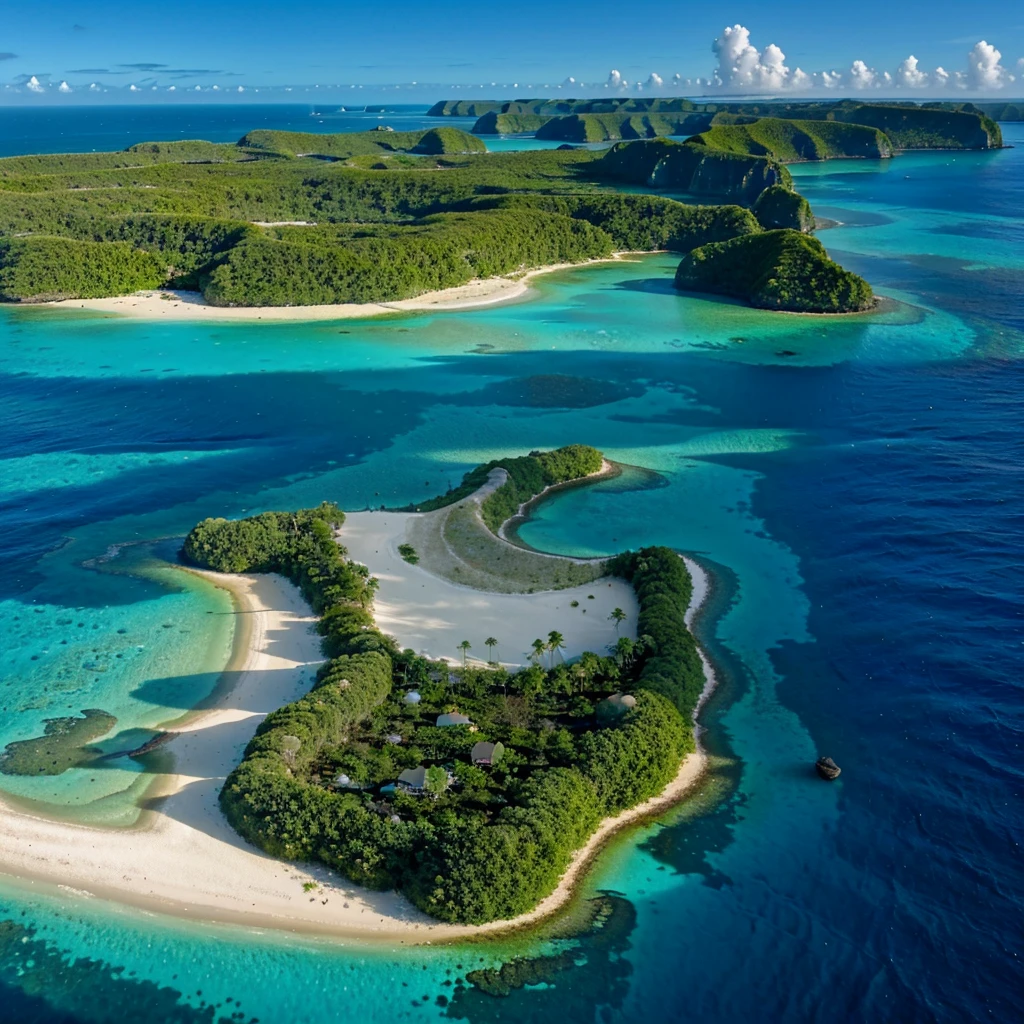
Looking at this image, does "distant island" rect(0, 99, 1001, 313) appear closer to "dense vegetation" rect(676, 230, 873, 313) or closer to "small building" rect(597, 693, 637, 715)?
"dense vegetation" rect(676, 230, 873, 313)

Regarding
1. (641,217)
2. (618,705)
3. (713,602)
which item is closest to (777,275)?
(641,217)

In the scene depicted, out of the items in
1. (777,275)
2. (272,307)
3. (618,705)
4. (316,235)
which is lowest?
(618,705)

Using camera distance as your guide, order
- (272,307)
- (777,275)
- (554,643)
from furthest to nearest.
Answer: (272,307) → (777,275) → (554,643)

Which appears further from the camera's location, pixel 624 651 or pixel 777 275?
pixel 777 275

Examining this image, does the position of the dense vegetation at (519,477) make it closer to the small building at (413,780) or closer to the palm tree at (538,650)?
the palm tree at (538,650)

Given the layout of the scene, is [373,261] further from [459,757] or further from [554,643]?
[459,757]

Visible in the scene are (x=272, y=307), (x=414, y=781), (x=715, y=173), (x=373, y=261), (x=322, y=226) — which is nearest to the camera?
(x=414, y=781)

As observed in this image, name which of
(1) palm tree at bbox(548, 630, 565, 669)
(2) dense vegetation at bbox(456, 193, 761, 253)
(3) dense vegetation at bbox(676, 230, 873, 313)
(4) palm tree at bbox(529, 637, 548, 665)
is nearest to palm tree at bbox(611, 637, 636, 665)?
(1) palm tree at bbox(548, 630, 565, 669)
